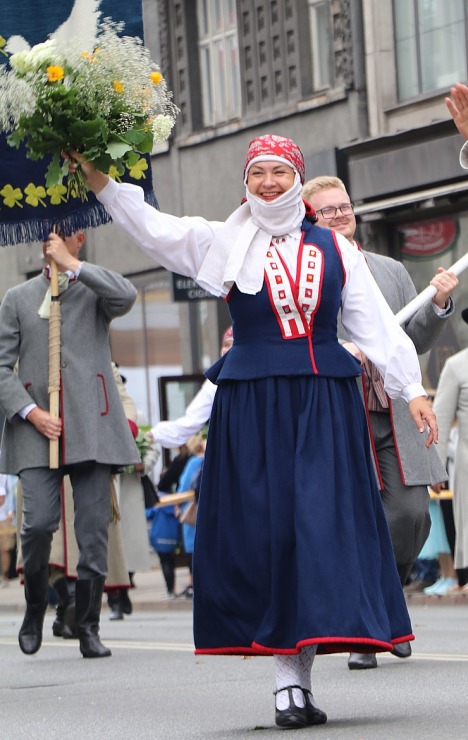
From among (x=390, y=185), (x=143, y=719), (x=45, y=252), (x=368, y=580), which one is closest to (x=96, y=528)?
(x=45, y=252)

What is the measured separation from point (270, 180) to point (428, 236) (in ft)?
49.6

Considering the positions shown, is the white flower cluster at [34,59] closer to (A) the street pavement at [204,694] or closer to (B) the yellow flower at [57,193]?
(B) the yellow flower at [57,193]

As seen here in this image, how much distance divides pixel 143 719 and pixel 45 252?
296 centimetres

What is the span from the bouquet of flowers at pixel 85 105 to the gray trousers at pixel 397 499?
174 centimetres

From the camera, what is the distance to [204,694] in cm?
736

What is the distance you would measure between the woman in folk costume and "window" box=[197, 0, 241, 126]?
1802 centimetres

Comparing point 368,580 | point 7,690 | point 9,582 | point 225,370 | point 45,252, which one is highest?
point 45,252

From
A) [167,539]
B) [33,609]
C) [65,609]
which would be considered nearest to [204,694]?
[33,609]

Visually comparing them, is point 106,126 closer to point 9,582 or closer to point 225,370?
point 225,370

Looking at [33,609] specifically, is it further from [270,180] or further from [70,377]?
[270,180]

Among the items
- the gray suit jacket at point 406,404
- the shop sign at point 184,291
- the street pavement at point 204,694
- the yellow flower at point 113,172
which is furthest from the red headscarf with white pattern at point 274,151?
→ the shop sign at point 184,291

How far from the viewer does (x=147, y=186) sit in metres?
8.21

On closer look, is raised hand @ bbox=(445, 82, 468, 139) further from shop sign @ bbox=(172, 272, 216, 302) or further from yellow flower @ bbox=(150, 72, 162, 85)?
shop sign @ bbox=(172, 272, 216, 302)

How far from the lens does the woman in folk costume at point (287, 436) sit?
6.04 meters
